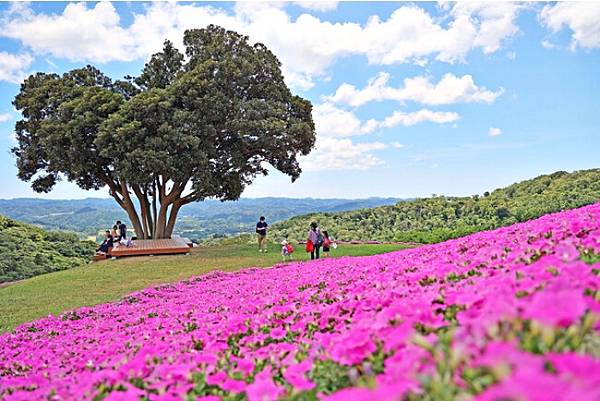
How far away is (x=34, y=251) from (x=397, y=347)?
2895cm

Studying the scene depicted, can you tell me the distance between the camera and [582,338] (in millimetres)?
1835

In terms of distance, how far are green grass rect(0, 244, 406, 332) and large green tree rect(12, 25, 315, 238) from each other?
3373 millimetres

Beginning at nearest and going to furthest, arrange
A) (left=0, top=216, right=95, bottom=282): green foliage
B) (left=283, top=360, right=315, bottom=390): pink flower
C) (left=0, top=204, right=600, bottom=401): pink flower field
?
1. (left=0, top=204, right=600, bottom=401): pink flower field
2. (left=283, top=360, right=315, bottom=390): pink flower
3. (left=0, top=216, right=95, bottom=282): green foliage

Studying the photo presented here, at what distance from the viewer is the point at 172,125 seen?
21.1m

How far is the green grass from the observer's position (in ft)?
41.3

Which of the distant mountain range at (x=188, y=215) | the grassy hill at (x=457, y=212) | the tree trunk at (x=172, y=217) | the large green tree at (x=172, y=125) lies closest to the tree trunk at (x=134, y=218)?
the large green tree at (x=172, y=125)

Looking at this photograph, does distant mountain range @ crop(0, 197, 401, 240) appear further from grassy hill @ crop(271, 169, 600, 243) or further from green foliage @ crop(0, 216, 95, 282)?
green foliage @ crop(0, 216, 95, 282)

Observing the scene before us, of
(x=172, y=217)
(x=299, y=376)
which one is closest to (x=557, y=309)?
(x=299, y=376)

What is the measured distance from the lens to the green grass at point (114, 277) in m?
12.6

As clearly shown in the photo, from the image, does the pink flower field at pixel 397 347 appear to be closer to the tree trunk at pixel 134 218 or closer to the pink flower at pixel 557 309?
the pink flower at pixel 557 309

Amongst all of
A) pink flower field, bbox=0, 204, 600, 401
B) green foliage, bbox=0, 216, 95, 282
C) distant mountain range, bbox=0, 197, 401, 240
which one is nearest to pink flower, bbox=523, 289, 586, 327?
pink flower field, bbox=0, 204, 600, 401

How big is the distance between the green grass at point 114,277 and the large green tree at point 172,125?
337 cm

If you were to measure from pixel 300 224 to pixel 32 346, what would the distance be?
87.9 feet

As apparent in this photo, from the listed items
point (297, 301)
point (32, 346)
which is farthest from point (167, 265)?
point (297, 301)
